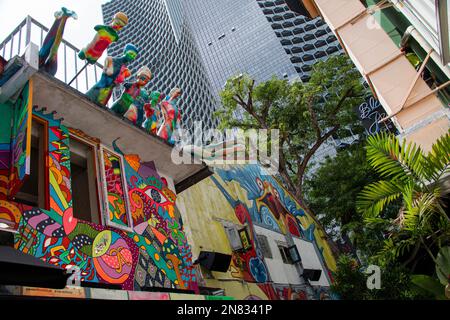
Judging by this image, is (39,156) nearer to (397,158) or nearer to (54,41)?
(54,41)

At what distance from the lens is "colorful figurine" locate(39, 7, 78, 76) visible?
230 inches

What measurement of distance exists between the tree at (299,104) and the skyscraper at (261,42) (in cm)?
6942

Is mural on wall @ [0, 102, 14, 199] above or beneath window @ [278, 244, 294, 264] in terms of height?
above

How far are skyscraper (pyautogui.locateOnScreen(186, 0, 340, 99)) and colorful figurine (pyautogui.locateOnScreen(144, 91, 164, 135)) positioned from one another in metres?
79.1

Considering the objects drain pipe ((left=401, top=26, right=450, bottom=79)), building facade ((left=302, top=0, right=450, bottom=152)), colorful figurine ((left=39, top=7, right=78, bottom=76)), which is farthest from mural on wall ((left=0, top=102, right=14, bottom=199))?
drain pipe ((left=401, top=26, right=450, bottom=79))

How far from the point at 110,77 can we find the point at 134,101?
743 mm

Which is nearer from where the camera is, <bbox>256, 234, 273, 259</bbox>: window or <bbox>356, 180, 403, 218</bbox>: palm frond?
<bbox>356, 180, 403, 218</bbox>: palm frond

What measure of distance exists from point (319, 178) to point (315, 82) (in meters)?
4.51

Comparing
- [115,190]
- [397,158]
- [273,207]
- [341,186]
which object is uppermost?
[341,186]

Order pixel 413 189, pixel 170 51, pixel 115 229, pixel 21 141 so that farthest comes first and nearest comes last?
pixel 170 51, pixel 115 229, pixel 413 189, pixel 21 141

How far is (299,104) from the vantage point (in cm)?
1753

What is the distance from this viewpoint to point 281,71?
87500 millimetres

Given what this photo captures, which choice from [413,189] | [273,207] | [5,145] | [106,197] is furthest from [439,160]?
[273,207]

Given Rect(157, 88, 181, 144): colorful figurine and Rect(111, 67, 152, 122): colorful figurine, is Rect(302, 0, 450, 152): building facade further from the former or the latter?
Rect(111, 67, 152, 122): colorful figurine
